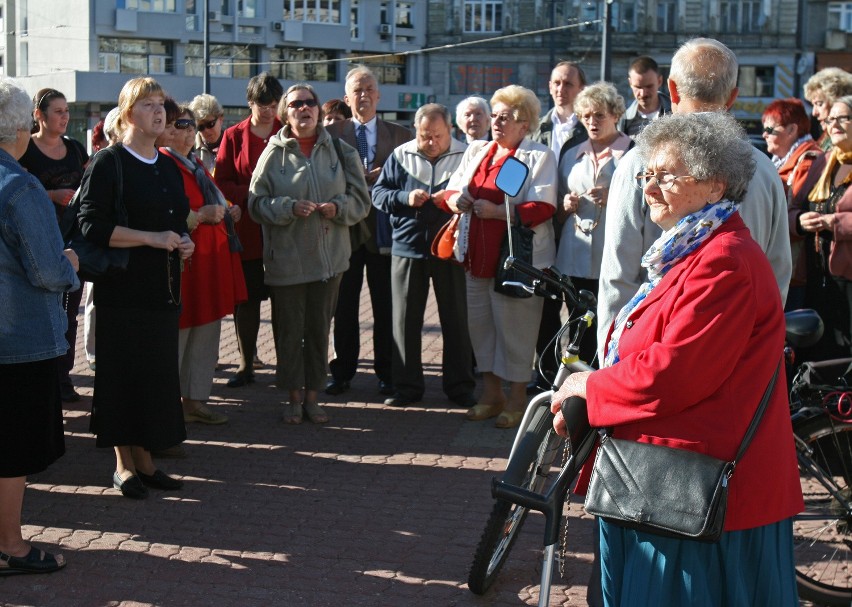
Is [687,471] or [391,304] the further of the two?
[391,304]

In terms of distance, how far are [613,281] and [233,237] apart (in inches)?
147

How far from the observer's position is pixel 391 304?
28.4 feet

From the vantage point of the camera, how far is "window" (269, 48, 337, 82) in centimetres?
6650

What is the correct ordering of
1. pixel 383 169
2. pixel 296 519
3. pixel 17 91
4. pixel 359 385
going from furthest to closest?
pixel 359 385 → pixel 383 169 → pixel 296 519 → pixel 17 91

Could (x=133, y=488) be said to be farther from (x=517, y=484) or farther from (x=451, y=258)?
(x=451, y=258)

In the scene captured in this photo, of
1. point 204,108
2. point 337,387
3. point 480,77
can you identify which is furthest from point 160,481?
point 480,77

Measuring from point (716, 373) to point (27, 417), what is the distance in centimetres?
312

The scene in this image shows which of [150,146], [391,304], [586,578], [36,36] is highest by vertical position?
[36,36]

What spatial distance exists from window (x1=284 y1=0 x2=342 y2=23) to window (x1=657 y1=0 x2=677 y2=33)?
19.0m

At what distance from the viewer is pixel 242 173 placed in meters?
8.43

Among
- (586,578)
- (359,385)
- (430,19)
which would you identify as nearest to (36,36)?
(430,19)

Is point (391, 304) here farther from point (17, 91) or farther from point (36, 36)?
point (36, 36)

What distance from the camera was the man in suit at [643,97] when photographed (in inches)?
345

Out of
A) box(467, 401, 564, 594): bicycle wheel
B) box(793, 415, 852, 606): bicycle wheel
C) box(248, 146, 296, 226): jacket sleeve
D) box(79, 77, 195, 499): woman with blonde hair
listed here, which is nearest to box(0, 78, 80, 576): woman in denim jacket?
box(79, 77, 195, 499): woman with blonde hair
